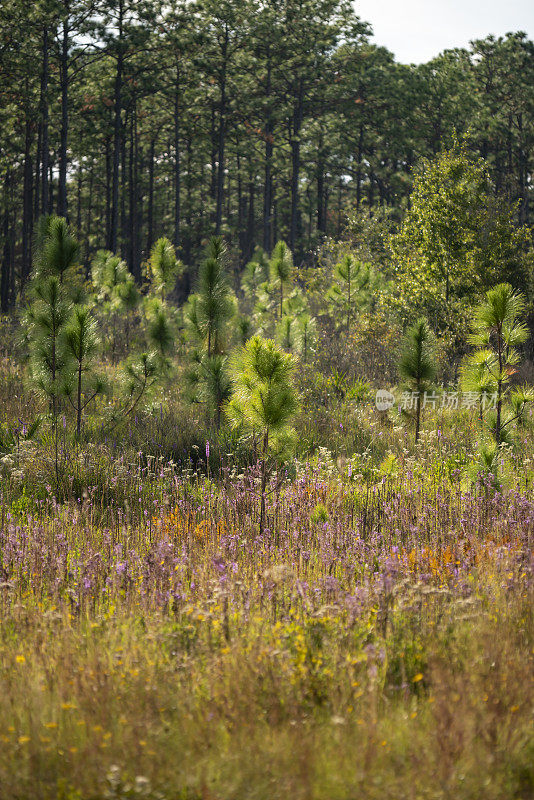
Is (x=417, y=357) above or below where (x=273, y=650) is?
above

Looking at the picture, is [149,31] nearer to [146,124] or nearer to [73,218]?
[146,124]

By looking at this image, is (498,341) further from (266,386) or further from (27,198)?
(27,198)

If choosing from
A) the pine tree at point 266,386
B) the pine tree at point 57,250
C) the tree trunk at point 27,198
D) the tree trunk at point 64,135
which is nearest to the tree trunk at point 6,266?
the tree trunk at point 27,198

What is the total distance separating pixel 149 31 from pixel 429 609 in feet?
84.3

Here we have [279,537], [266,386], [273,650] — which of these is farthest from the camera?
[266,386]

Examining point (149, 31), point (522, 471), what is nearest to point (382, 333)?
point (522, 471)

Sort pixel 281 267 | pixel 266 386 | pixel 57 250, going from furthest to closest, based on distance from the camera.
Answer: pixel 281 267 → pixel 57 250 → pixel 266 386

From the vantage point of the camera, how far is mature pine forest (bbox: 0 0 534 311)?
2391cm

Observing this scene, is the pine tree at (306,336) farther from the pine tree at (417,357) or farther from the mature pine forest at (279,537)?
the pine tree at (417,357)

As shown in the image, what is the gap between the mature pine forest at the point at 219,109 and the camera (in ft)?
78.4

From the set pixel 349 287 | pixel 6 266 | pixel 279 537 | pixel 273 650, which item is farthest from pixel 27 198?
A: pixel 273 650

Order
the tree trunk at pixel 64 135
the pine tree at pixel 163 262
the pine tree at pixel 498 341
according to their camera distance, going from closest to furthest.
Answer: the pine tree at pixel 498 341 → the pine tree at pixel 163 262 → the tree trunk at pixel 64 135

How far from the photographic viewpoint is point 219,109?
104ft

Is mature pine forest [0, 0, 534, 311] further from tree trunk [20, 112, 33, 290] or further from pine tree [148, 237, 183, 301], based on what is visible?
pine tree [148, 237, 183, 301]
